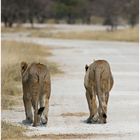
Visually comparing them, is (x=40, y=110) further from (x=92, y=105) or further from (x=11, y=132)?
(x=92, y=105)

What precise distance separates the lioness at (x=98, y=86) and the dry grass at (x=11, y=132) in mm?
1377

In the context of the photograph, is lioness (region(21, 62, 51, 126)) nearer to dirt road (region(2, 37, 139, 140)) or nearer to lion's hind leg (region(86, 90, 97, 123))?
dirt road (region(2, 37, 139, 140))

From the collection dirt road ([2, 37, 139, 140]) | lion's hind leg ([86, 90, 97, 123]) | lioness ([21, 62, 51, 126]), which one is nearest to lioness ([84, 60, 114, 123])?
lion's hind leg ([86, 90, 97, 123])

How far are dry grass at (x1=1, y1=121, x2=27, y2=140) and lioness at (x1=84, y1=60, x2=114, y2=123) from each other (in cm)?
138

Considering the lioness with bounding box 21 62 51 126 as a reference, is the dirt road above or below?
below

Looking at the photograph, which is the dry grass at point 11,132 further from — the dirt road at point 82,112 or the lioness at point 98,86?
the lioness at point 98,86

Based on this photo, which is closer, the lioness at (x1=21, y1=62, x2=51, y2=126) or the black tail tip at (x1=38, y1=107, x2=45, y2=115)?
the black tail tip at (x1=38, y1=107, x2=45, y2=115)

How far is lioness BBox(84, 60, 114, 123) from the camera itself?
36.4ft

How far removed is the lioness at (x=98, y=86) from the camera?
11.1 meters

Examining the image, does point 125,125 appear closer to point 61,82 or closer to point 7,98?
point 7,98

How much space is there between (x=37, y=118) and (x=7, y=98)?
168 inches

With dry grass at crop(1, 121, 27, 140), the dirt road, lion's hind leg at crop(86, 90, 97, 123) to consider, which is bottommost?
the dirt road

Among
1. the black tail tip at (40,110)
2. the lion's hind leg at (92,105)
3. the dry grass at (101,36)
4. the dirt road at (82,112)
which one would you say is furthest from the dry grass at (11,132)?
the dry grass at (101,36)

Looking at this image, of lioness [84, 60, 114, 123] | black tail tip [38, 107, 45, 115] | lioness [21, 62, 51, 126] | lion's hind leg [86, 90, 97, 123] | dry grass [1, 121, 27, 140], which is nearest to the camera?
dry grass [1, 121, 27, 140]
